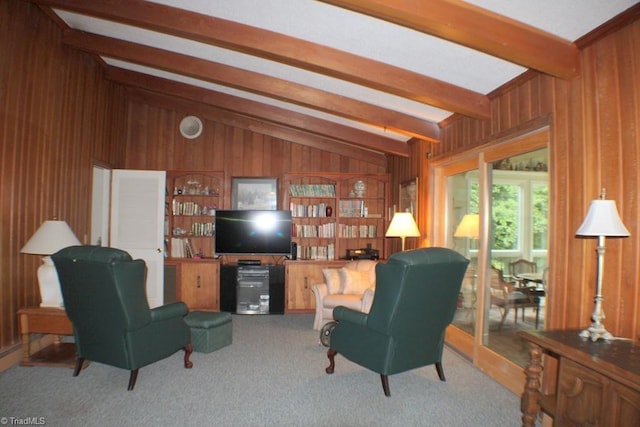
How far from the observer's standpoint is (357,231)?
5.94 metres

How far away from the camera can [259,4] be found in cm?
269

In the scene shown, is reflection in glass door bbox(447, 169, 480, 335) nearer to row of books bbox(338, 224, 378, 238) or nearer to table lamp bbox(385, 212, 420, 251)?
table lamp bbox(385, 212, 420, 251)

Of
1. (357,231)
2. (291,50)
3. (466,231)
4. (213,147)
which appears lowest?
(357,231)

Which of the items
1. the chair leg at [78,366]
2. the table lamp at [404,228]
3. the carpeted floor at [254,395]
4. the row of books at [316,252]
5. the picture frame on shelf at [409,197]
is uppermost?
the picture frame on shelf at [409,197]

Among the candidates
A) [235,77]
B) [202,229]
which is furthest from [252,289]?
[235,77]

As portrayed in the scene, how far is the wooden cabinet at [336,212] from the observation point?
228 inches

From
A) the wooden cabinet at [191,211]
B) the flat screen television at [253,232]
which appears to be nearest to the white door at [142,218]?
the wooden cabinet at [191,211]

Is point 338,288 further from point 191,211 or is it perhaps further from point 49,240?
point 49,240

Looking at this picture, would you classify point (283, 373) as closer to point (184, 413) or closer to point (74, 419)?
point (184, 413)

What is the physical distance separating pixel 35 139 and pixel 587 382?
4.89 m

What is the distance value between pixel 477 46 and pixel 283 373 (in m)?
2.94

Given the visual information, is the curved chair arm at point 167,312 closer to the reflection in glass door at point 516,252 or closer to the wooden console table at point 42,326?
the wooden console table at point 42,326

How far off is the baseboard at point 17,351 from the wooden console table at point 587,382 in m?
4.11

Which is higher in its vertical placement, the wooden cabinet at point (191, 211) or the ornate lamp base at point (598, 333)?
the wooden cabinet at point (191, 211)
